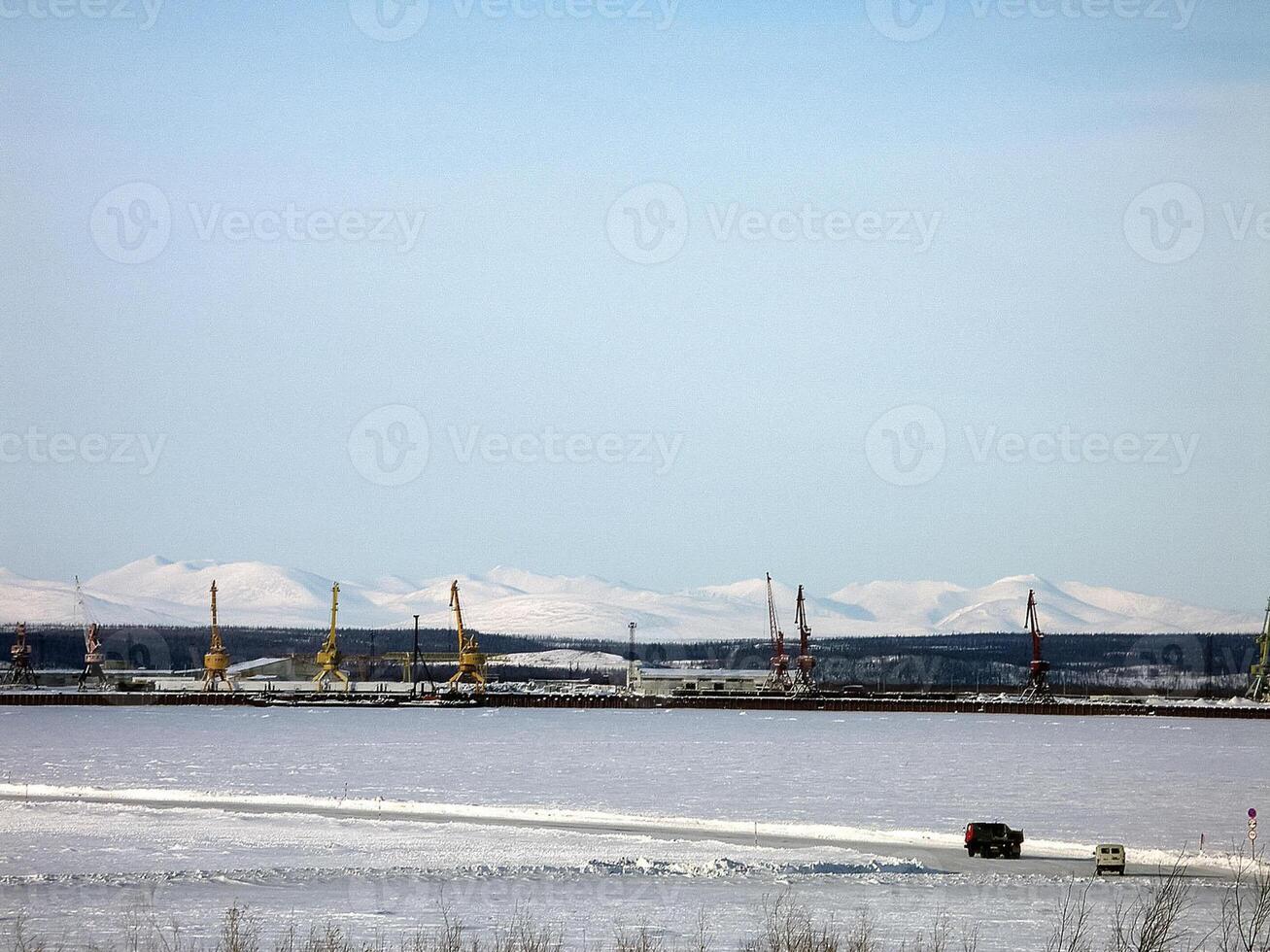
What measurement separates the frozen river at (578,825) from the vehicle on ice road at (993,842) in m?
A: 0.90

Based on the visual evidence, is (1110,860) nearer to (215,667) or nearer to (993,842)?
(993,842)

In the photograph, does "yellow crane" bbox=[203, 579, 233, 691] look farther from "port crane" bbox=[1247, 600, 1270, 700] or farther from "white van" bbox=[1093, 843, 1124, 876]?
"white van" bbox=[1093, 843, 1124, 876]

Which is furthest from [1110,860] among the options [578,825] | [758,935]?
[578,825]


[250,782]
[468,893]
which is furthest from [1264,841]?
[250,782]

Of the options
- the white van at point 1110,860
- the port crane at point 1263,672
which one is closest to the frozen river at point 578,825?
the white van at point 1110,860

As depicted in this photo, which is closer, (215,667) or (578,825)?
(578,825)

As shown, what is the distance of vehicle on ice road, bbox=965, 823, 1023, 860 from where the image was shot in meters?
41.4

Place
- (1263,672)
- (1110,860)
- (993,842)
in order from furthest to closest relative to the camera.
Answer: (1263,672), (993,842), (1110,860)

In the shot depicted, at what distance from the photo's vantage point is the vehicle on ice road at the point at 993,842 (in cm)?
4144

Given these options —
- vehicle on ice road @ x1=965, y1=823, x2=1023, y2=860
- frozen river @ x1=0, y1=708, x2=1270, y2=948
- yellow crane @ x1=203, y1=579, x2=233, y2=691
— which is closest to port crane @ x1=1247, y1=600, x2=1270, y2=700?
frozen river @ x1=0, y1=708, x2=1270, y2=948

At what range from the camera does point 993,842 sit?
41.5m

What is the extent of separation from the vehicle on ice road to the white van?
10.7ft

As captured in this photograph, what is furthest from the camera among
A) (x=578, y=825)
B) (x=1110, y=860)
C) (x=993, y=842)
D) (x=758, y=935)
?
(x=578, y=825)

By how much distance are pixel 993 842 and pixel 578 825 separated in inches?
495
